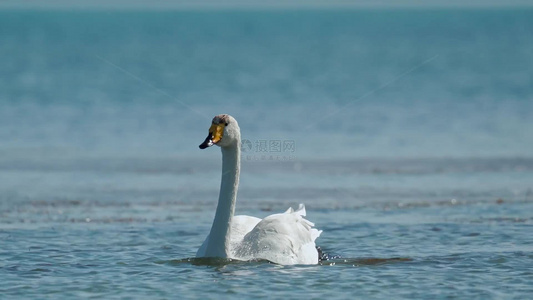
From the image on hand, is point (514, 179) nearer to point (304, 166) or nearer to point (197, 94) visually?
point (304, 166)

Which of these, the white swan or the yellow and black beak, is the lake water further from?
the yellow and black beak

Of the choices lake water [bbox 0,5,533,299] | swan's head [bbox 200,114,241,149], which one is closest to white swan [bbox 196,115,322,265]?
swan's head [bbox 200,114,241,149]

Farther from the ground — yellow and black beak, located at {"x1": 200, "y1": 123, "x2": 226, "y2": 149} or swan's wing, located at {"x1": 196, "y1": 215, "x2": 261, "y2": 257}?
yellow and black beak, located at {"x1": 200, "y1": 123, "x2": 226, "y2": 149}

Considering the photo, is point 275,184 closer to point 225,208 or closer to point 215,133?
point 225,208

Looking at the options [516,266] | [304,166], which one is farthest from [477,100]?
[516,266]

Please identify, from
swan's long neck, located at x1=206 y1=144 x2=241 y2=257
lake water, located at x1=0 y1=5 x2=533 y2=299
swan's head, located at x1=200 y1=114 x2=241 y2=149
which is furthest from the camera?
swan's head, located at x1=200 y1=114 x2=241 y2=149

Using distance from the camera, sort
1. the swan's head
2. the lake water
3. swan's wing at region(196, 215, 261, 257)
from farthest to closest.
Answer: swan's wing at region(196, 215, 261, 257) → the swan's head → the lake water

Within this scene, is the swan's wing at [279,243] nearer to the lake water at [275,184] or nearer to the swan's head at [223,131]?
the lake water at [275,184]

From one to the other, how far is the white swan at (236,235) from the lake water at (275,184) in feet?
0.58

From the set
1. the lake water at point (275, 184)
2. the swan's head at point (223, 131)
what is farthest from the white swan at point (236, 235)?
the lake water at point (275, 184)

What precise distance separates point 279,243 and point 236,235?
2.38 feet

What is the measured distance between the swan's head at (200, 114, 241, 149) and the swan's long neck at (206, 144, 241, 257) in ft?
0.52

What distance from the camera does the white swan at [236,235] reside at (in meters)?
12.0

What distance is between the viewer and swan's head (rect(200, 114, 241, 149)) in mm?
12047
